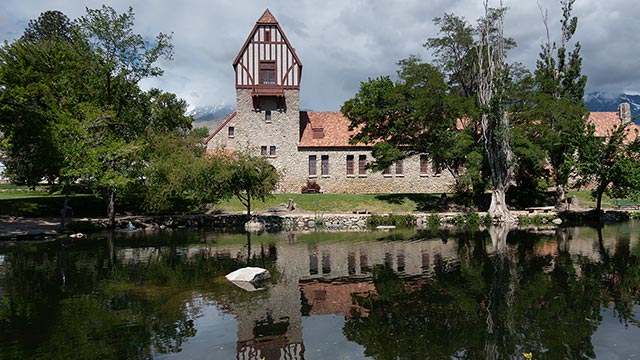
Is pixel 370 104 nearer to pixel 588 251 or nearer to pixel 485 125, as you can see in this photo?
pixel 485 125

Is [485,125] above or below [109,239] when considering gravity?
above

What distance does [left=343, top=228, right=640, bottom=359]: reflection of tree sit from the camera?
346 inches

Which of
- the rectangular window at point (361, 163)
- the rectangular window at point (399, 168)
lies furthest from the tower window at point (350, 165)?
the rectangular window at point (399, 168)

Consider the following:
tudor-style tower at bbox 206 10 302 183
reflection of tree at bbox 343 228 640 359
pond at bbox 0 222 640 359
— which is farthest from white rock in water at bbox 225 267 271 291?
tudor-style tower at bbox 206 10 302 183

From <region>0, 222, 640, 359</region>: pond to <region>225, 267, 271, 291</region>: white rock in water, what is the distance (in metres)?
0.39

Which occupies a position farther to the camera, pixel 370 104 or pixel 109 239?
pixel 370 104

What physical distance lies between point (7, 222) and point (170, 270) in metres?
18.5

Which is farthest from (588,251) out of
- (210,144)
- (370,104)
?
(210,144)

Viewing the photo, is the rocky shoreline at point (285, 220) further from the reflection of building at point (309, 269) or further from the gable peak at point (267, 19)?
the gable peak at point (267, 19)

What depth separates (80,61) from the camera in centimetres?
3008

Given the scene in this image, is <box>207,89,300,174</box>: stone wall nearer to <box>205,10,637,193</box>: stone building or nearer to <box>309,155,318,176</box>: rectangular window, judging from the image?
<box>205,10,637,193</box>: stone building

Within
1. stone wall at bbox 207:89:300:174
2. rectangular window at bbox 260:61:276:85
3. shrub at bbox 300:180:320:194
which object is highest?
rectangular window at bbox 260:61:276:85

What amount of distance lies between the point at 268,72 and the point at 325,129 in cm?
828

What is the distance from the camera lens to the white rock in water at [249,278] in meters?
13.9
